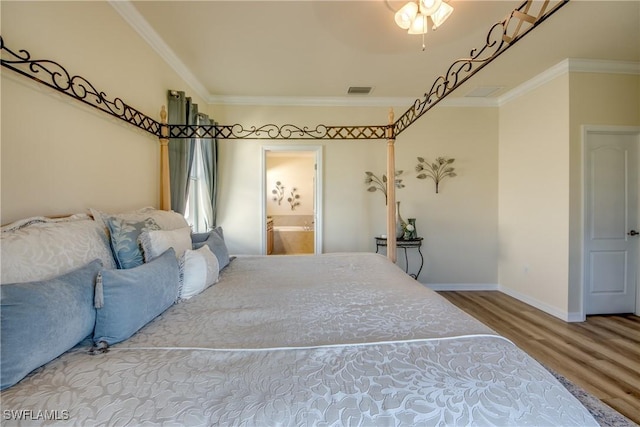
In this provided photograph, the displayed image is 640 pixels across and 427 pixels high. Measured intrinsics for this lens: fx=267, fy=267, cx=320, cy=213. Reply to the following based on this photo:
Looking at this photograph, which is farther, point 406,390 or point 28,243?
point 28,243

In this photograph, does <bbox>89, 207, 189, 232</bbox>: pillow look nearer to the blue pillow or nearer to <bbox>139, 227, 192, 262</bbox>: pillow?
<bbox>139, 227, 192, 262</bbox>: pillow

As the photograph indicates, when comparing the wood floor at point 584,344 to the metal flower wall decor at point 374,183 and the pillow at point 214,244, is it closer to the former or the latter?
the metal flower wall decor at point 374,183

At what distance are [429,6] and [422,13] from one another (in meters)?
0.10

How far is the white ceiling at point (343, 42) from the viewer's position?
1996 mm

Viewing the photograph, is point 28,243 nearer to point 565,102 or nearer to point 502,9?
point 502,9

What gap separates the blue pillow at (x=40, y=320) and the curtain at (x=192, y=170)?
67.6 inches

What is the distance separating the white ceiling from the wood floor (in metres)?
2.72

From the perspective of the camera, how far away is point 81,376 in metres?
0.73

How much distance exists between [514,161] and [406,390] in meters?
3.93

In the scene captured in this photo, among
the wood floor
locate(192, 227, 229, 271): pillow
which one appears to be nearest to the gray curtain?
locate(192, 227, 229, 271): pillow

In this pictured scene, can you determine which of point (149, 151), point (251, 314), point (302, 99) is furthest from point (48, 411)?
point (302, 99)

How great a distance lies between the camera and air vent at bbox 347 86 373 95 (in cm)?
339

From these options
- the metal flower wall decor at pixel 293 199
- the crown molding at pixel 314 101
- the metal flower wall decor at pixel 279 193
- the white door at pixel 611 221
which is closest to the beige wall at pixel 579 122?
the white door at pixel 611 221

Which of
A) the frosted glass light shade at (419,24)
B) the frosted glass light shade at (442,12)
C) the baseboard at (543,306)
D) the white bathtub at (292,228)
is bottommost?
the baseboard at (543,306)
